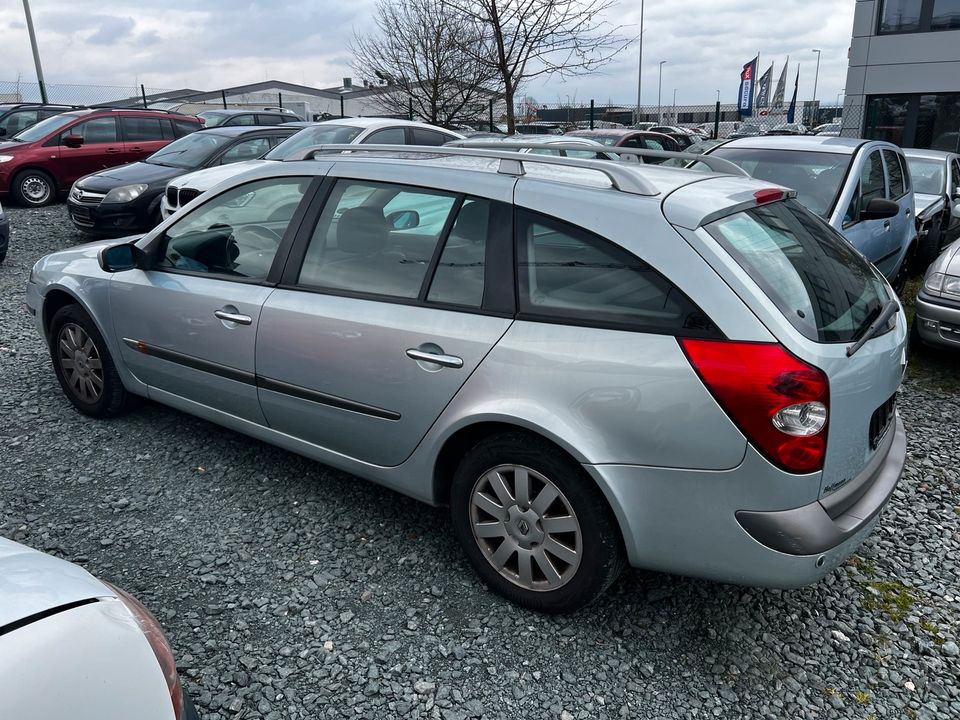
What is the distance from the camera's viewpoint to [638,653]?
8.83 ft

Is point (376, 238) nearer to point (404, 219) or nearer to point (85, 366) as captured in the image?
point (404, 219)

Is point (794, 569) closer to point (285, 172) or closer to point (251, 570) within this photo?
point (251, 570)

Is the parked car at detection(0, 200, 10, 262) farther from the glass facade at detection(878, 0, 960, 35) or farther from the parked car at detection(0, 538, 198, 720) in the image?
the glass facade at detection(878, 0, 960, 35)

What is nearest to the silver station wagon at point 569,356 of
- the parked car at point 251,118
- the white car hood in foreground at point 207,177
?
the white car hood in foreground at point 207,177

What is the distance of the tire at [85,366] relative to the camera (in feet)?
14.1

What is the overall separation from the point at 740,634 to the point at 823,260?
1420mm

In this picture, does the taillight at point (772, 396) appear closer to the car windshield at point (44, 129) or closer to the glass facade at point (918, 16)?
the car windshield at point (44, 129)

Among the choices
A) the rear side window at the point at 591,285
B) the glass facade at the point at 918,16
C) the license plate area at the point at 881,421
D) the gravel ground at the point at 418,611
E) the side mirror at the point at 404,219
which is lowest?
the gravel ground at the point at 418,611

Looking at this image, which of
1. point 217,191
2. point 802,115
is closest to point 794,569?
point 217,191

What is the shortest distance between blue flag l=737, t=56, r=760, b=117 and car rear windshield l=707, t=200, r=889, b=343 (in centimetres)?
3429

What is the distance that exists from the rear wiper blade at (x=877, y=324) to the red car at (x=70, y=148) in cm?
1317

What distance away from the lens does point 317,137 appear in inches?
376

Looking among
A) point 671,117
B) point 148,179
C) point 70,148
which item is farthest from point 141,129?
point 671,117

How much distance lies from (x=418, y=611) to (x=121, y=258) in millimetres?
2457
